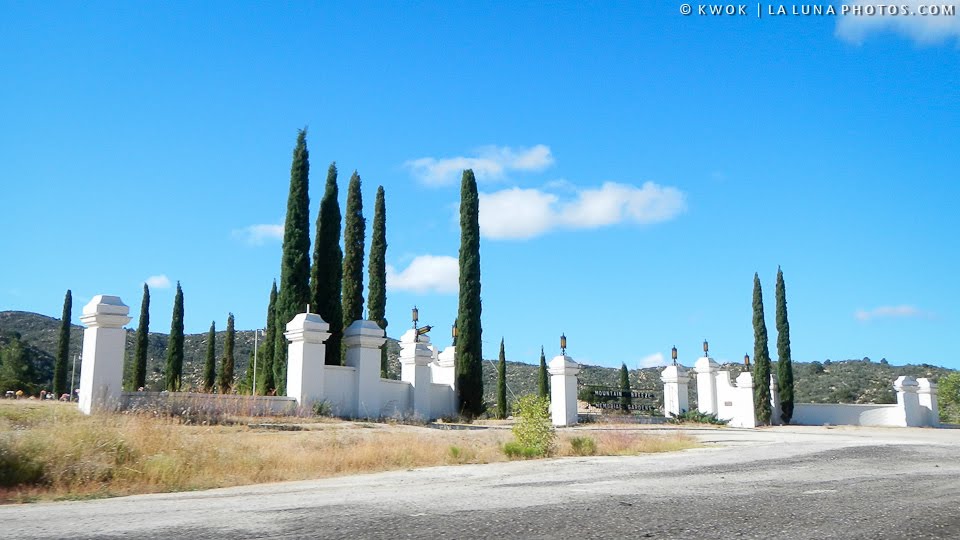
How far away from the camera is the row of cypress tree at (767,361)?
3734 centimetres

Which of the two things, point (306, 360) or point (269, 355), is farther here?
point (269, 355)

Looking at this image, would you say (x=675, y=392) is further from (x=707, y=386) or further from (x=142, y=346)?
(x=142, y=346)

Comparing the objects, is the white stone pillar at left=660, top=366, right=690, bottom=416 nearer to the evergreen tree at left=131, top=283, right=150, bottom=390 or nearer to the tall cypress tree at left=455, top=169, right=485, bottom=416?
the tall cypress tree at left=455, top=169, right=485, bottom=416

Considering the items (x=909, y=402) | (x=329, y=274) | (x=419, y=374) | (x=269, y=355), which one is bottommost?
(x=909, y=402)

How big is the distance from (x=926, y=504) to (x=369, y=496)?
215 inches

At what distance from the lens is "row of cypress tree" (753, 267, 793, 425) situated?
3734 centimetres

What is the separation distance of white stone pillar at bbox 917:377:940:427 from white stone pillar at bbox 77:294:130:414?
35479 millimetres

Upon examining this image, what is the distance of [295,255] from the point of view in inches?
1042

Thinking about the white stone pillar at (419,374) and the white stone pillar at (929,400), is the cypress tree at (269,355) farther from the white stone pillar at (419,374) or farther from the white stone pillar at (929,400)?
the white stone pillar at (929,400)

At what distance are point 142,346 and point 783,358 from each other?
34.0 metres

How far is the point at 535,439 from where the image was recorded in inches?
598

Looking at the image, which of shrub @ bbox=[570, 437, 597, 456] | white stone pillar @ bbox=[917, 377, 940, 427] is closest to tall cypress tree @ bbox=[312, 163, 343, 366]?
shrub @ bbox=[570, 437, 597, 456]

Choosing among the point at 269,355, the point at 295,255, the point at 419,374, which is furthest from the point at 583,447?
the point at 269,355

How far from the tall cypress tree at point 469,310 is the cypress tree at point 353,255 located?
410 centimetres
